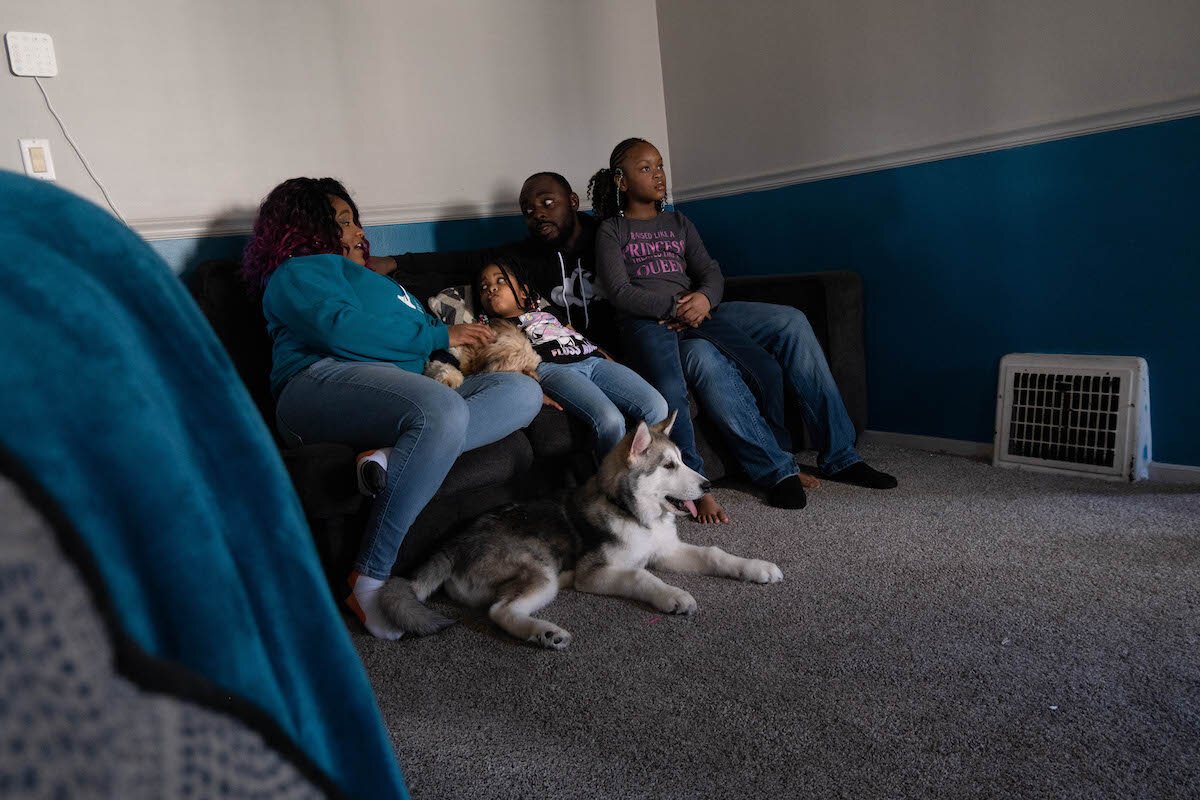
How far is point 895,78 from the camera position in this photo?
284cm

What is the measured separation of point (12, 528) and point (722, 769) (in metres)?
1.06

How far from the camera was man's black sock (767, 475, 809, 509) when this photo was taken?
2.37m

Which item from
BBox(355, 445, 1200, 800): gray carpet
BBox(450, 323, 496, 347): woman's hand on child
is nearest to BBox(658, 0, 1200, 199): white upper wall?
BBox(355, 445, 1200, 800): gray carpet

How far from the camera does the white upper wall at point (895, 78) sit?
2273mm

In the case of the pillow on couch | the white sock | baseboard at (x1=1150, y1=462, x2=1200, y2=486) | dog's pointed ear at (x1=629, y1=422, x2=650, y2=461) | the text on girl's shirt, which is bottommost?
baseboard at (x1=1150, y1=462, x2=1200, y2=486)

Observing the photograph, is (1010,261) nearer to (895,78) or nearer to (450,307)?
(895,78)

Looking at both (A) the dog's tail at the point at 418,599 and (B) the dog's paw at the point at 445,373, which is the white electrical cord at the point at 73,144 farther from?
(A) the dog's tail at the point at 418,599

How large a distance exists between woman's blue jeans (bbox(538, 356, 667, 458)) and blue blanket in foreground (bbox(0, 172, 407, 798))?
1.72m

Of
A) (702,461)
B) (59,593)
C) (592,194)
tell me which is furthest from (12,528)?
(592,194)

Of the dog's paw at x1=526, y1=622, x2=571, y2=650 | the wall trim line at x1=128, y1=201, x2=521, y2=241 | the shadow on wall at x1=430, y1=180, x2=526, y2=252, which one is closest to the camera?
the dog's paw at x1=526, y1=622, x2=571, y2=650

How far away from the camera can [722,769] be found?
1.17 m

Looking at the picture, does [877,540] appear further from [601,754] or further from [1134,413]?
[601,754]

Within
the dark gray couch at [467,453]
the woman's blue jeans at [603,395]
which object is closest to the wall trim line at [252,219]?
the dark gray couch at [467,453]

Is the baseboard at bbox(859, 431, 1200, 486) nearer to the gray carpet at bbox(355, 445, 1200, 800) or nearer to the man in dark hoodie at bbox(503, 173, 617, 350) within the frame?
the gray carpet at bbox(355, 445, 1200, 800)
